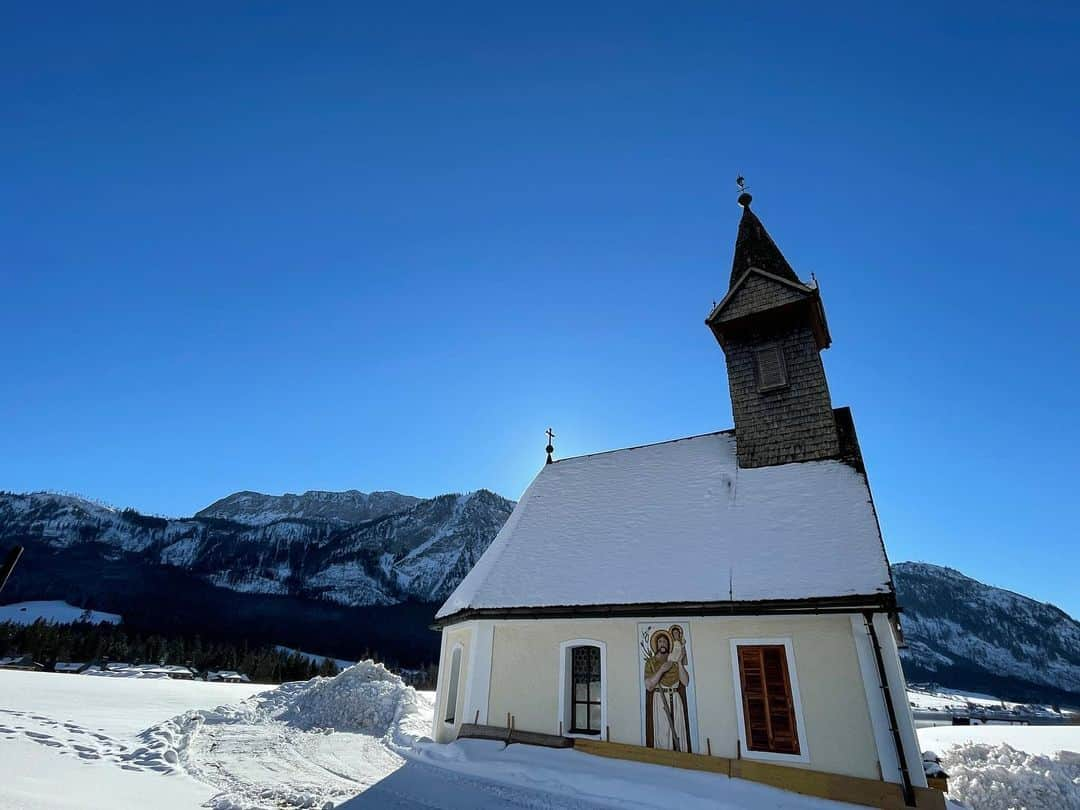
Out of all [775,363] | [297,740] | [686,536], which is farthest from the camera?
[775,363]

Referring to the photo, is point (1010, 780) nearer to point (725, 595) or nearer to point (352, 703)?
point (725, 595)

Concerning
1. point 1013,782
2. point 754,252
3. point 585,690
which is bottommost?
point 1013,782

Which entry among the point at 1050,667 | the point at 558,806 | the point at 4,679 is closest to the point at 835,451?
the point at 558,806

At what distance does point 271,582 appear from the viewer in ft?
591

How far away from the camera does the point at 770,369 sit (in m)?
15.6

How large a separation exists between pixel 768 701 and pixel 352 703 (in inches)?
585

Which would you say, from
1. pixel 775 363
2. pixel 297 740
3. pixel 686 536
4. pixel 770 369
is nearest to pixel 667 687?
pixel 686 536

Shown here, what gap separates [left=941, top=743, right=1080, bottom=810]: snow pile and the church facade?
10.4 feet

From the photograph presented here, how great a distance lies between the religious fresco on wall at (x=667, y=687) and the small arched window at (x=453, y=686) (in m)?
5.65

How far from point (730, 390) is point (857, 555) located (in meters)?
6.33

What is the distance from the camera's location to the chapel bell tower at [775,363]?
14.6 metres

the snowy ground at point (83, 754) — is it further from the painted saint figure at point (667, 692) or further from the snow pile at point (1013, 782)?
the snow pile at point (1013, 782)

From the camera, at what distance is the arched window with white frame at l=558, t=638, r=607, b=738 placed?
39.0 feet

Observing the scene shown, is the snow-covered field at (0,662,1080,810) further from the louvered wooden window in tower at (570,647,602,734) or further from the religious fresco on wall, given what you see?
the louvered wooden window in tower at (570,647,602,734)
